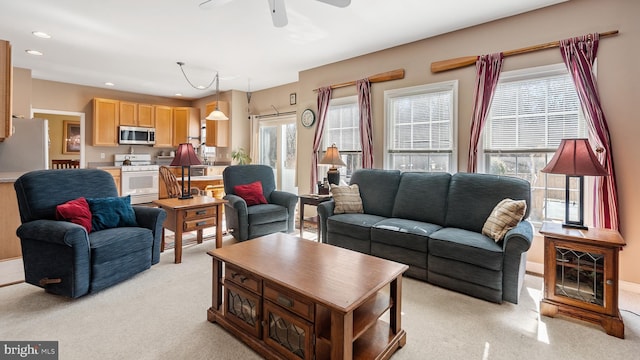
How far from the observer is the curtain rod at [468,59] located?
2900 millimetres

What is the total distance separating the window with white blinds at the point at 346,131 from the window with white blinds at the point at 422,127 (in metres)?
0.54

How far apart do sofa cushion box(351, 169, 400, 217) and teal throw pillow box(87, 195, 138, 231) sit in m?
2.60

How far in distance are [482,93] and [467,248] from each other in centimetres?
183

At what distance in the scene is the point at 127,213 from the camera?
2.94 m

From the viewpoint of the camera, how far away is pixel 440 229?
298 centimetres

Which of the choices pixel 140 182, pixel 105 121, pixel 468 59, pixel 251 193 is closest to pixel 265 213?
pixel 251 193

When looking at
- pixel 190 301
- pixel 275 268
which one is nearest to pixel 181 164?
pixel 190 301

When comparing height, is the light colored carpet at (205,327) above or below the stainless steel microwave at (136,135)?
below

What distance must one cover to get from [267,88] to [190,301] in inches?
200

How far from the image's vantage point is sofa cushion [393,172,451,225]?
3246mm

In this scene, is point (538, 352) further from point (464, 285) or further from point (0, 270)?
point (0, 270)

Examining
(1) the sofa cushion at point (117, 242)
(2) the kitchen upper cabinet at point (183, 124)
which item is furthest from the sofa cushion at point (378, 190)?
(2) the kitchen upper cabinet at point (183, 124)

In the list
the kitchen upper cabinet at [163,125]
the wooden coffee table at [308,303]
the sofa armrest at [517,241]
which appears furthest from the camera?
the kitchen upper cabinet at [163,125]

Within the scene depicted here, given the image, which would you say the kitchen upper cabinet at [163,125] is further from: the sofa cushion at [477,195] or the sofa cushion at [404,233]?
the sofa cushion at [477,195]
